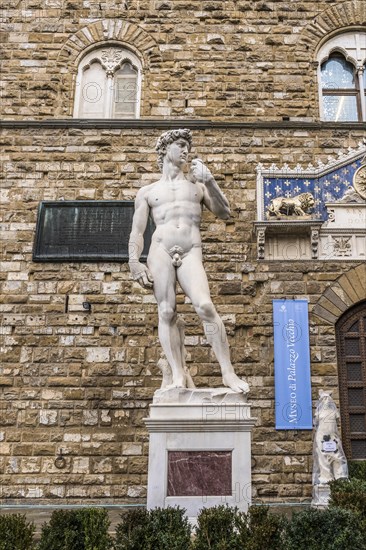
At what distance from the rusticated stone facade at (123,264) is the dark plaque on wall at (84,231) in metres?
0.16

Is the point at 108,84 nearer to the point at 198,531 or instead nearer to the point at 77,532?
the point at 77,532

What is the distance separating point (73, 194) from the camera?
9250mm

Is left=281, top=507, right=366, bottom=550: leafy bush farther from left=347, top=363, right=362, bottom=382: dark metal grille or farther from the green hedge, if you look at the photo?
left=347, top=363, right=362, bottom=382: dark metal grille

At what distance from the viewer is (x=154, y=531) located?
167 inches

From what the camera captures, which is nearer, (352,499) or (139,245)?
(352,499)

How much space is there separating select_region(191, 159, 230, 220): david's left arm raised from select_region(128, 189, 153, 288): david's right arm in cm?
63

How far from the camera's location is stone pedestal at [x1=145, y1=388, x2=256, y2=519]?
17.0ft

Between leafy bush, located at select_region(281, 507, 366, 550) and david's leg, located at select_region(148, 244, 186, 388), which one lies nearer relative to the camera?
leafy bush, located at select_region(281, 507, 366, 550)

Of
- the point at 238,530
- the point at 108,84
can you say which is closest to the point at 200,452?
the point at 238,530

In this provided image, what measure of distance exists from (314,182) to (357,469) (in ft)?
13.8

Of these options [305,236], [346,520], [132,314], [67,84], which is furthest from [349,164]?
[346,520]

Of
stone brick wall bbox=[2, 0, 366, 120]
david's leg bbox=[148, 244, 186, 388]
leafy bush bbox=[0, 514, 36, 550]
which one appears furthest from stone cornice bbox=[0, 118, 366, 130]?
leafy bush bbox=[0, 514, 36, 550]

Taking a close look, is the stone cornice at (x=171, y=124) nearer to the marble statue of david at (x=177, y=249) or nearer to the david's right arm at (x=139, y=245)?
the marble statue of david at (x=177, y=249)

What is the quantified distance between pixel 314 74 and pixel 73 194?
446 cm
